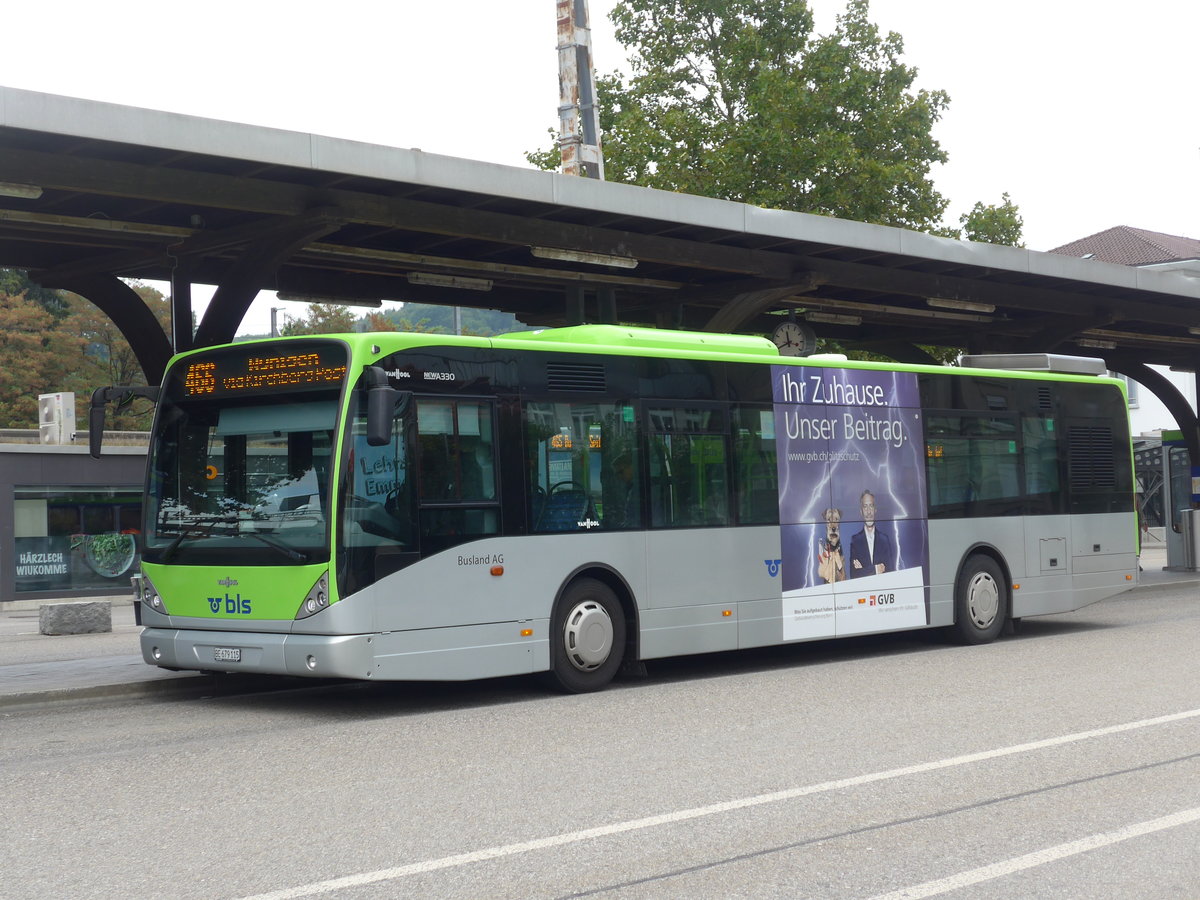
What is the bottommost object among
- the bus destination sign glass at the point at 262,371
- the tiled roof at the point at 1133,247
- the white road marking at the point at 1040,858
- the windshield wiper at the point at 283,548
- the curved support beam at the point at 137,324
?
the white road marking at the point at 1040,858

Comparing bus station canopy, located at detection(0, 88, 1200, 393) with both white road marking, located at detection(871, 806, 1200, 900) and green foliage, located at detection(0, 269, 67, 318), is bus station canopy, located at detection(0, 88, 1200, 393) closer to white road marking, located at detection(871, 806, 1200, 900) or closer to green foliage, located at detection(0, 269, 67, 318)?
white road marking, located at detection(871, 806, 1200, 900)

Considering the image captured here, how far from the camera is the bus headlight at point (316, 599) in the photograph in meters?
10.3

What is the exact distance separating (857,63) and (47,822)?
38.4 m

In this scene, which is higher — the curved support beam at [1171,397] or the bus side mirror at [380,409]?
the curved support beam at [1171,397]

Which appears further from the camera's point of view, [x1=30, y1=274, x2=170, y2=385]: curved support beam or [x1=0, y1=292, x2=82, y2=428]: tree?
[x1=0, y1=292, x2=82, y2=428]: tree

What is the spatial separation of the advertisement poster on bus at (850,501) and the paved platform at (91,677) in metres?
4.70

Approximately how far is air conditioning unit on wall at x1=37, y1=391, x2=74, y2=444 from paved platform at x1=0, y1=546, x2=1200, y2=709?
14.4 meters

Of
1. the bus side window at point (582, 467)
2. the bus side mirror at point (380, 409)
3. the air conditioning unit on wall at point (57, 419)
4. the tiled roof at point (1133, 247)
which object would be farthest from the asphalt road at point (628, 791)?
the tiled roof at point (1133, 247)

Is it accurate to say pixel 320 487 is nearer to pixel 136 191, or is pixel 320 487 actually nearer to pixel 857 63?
pixel 136 191

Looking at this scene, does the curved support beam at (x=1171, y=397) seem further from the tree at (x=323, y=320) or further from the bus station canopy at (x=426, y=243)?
the tree at (x=323, y=320)

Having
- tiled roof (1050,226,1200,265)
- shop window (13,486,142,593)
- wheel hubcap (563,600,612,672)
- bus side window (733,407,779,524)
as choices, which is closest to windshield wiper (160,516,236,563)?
wheel hubcap (563,600,612,672)

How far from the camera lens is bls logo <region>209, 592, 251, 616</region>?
10.7m

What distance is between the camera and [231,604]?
10.8m

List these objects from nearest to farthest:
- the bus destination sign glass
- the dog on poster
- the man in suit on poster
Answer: the bus destination sign glass, the dog on poster, the man in suit on poster
